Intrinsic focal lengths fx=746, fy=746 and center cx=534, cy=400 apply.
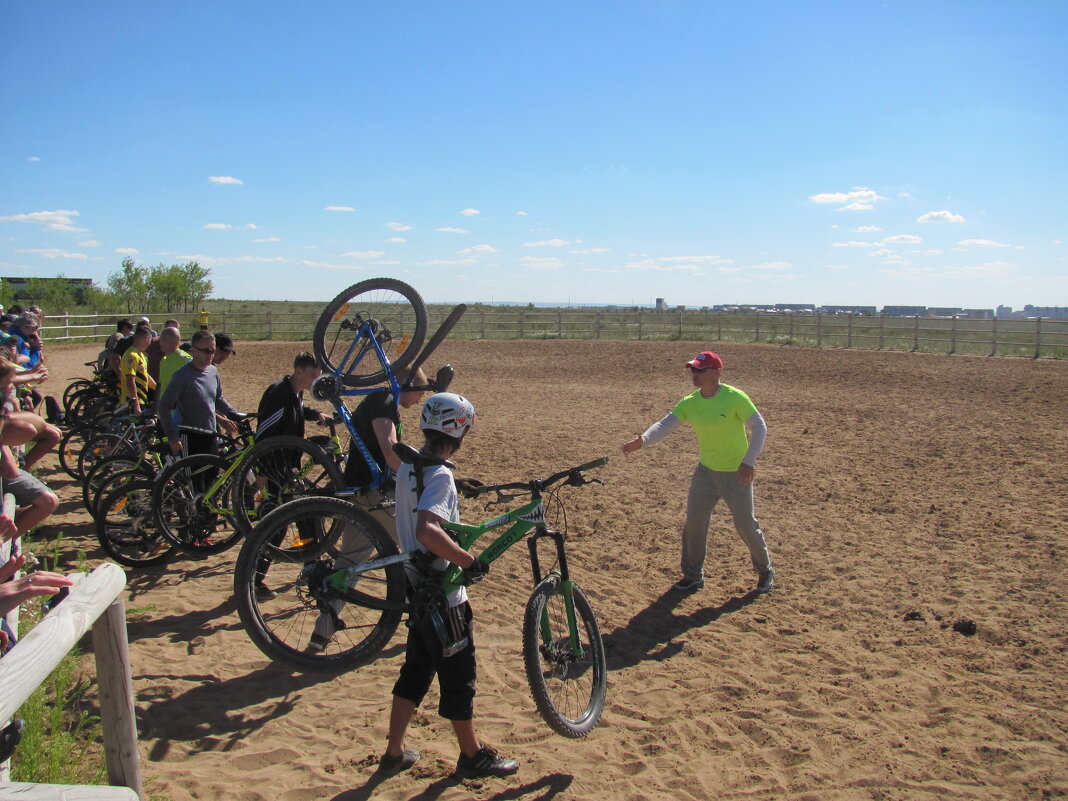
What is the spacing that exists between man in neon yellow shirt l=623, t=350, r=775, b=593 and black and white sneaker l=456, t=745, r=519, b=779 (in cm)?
263

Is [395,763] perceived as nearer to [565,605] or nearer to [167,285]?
Result: [565,605]

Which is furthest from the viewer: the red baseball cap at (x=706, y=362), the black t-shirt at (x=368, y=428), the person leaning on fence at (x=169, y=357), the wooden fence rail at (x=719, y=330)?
the wooden fence rail at (x=719, y=330)

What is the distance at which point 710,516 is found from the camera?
582 cm

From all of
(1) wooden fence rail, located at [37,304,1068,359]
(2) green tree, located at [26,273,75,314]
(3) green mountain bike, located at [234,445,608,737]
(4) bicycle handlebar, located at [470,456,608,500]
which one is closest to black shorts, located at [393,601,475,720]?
(3) green mountain bike, located at [234,445,608,737]

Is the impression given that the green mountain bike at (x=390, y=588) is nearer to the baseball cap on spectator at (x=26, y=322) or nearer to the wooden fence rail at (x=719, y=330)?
the baseball cap on spectator at (x=26, y=322)

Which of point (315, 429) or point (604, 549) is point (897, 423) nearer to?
point (604, 549)

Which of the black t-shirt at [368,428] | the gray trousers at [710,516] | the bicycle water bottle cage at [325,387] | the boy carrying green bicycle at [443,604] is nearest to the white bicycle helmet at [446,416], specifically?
the boy carrying green bicycle at [443,604]

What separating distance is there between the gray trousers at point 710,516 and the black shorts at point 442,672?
9.52 feet

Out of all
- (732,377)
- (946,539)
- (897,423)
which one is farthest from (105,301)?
(946,539)

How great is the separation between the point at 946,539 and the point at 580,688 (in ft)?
15.2

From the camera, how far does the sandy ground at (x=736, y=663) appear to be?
3523 millimetres

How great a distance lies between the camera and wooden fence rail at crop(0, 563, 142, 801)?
70.1 inches

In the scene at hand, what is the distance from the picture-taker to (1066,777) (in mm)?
3547

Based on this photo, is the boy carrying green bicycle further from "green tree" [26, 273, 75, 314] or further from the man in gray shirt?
"green tree" [26, 273, 75, 314]
